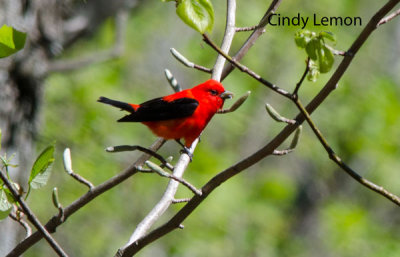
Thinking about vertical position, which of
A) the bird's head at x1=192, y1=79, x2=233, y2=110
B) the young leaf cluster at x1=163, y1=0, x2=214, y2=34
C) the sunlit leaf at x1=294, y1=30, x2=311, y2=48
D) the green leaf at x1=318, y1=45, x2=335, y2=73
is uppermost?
the young leaf cluster at x1=163, y1=0, x2=214, y2=34

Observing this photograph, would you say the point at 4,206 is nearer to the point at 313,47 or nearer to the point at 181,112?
the point at 313,47

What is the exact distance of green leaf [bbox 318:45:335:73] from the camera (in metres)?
1.55

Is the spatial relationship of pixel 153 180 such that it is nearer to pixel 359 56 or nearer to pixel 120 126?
pixel 120 126

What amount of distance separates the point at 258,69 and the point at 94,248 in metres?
5.21

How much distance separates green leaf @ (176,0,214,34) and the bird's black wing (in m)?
1.83

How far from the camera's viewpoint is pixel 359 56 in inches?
561

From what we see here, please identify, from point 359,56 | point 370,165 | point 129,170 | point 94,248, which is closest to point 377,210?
point 370,165

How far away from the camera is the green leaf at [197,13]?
1.48 metres

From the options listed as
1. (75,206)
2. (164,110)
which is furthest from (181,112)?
(75,206)

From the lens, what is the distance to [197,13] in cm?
150

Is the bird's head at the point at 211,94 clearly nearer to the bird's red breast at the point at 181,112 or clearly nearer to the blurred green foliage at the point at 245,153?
the bird's red breast at the point at 181,112

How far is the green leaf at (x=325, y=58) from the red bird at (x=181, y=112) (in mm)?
1468

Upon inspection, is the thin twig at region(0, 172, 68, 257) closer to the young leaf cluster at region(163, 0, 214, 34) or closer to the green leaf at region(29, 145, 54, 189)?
the green leaf at region(29, 145, 54, 189)

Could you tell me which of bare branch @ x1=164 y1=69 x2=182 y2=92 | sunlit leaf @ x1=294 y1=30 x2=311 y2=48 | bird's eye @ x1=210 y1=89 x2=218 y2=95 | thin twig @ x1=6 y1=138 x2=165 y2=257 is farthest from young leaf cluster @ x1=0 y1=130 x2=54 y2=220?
bird's eye @ x1=210 y1=89 x2=218 y2=95
